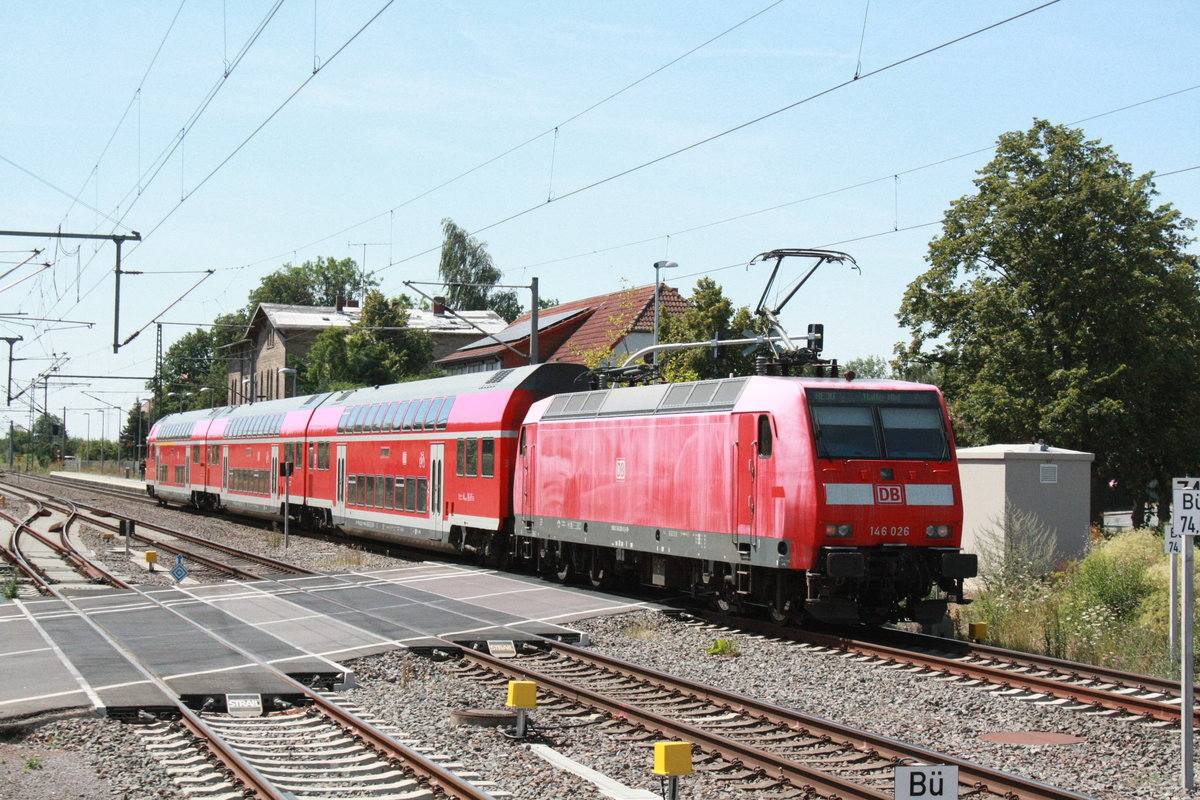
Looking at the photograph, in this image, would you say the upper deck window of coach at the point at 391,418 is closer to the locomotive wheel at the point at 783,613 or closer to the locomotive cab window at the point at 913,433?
the locomotive wheel at the point at 783,613

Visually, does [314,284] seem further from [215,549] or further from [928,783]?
[928,783]

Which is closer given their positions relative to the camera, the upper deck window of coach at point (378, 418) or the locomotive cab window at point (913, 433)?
the locomotive cab window at point (913, 433)

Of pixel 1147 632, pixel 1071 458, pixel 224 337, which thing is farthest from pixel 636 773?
pixel 224 337

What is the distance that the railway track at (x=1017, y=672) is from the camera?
1107cm

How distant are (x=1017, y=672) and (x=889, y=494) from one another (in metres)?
2.99

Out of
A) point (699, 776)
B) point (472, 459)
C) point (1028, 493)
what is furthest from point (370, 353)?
point (699, 776)

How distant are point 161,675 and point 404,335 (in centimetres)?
5619

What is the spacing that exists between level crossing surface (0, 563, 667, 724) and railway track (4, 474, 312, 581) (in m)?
1.68

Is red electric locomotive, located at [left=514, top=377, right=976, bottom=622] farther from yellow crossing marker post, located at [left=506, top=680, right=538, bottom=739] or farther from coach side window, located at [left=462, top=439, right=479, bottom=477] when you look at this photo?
coach side window, located at [left=462, top=439, right=479, bottom=477]

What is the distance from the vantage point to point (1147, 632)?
49.0ft

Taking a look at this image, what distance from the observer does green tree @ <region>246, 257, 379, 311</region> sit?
11581 cm

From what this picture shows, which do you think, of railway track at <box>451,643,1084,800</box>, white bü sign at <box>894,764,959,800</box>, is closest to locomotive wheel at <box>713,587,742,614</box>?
railway track at <box>451,643,1084,800</box>

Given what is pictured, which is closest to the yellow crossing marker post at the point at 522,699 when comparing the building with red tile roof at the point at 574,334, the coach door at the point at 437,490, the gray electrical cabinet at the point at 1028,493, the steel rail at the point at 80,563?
the gray electrical cabinet at the point at 1028,493

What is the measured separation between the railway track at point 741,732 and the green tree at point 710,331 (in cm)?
2476
